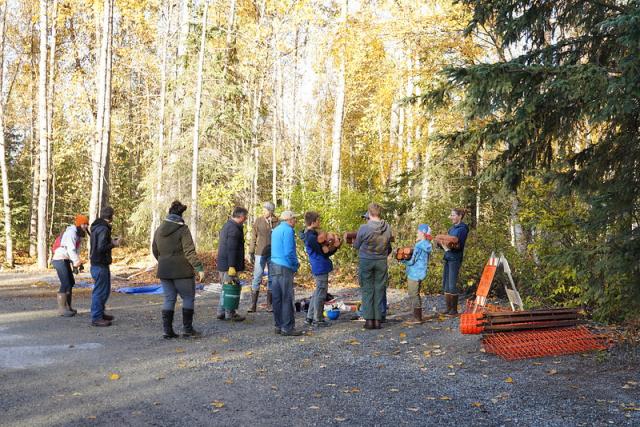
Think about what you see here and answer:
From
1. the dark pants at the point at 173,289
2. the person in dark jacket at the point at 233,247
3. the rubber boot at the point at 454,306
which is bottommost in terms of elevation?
the rubber boot at the point at 454,306

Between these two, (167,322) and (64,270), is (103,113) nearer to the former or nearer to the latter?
(64,270)

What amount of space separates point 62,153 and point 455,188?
57.7ft

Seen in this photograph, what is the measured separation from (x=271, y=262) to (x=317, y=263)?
94 centimetres

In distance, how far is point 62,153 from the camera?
84.9 feet

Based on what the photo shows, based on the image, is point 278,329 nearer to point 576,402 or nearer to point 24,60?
point 576,402

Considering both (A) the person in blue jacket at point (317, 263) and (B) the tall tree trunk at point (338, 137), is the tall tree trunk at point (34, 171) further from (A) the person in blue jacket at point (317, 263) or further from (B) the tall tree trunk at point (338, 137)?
(A) the person in blue jacket at point (317, 263)

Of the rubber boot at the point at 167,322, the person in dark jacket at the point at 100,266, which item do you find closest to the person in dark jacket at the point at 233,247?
the rubber boot at the point at 167,322

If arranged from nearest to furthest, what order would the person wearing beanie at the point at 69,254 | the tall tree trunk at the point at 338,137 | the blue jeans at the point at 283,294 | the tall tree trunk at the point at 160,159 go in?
1. the blue jeans at the point at 283,294
2. the person wearing beanie at the point at 69,254
3. the tall tree trunk at the point at 338,137
4. the tall tree trunk at the point at 160,159

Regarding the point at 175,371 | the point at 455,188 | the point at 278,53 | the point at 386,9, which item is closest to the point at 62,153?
the point at 278,53

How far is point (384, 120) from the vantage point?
1219 inches

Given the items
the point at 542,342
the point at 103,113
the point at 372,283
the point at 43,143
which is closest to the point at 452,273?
the point at 372,283

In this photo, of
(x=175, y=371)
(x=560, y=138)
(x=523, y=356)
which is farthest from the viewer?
(x=560, y=138)

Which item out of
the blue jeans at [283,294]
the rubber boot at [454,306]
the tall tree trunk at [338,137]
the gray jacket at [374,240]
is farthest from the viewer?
the tall tree trunk at [338,137]

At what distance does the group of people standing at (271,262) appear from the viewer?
354 inches
